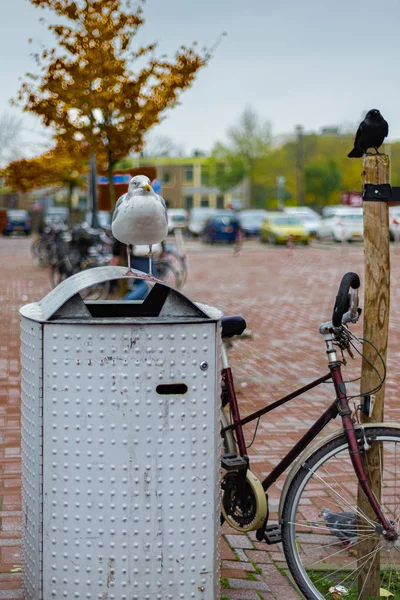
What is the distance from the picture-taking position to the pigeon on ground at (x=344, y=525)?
337cm

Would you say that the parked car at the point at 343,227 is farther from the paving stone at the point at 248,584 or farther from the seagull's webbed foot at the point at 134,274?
the seagull's webbed foot at the point at 134,274

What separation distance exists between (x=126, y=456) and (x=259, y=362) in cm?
585

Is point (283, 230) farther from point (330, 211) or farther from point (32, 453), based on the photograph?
point (32, 453)

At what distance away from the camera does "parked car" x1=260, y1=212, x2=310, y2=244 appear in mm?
34500

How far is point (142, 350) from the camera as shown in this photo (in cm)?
286

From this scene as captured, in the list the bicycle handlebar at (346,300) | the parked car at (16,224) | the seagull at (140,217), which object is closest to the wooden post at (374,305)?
the bicycle handlebar at (346,300)

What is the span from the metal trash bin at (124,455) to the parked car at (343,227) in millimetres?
30304

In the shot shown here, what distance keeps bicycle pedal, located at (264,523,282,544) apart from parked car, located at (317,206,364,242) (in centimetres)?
2982

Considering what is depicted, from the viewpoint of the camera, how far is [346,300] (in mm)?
3125

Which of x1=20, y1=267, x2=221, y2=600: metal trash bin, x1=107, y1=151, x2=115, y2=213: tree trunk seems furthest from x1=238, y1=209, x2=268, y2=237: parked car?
x1=20, y1=267, x2=221, y2=600: metal trash bin

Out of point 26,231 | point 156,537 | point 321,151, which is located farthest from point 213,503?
point 321,151

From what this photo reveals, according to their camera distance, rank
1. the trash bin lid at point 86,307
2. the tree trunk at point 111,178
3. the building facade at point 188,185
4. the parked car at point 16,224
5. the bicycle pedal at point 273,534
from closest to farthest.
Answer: the trash bin lid at point 86,307, the bicycle pedal at point 273,534, the tree trunk at point 111,178, the parked car at point 16,224, the building facade at point 188,185

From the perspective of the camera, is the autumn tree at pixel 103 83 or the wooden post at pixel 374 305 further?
the autumn tree at pixel 103 83

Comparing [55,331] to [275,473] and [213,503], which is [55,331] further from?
[275,473]
